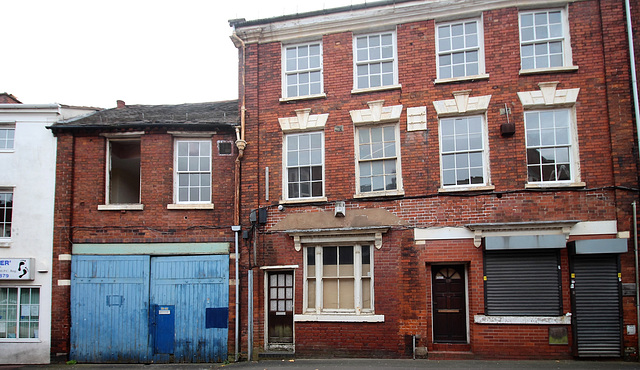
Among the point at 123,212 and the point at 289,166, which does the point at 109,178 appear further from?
the point at 289,166

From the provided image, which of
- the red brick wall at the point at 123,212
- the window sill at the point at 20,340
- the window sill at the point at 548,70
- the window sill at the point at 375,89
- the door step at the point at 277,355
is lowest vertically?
the door step at the point at 277,355

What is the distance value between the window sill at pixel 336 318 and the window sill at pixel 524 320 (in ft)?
7.59

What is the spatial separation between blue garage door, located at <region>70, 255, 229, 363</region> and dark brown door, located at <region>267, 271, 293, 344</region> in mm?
1172

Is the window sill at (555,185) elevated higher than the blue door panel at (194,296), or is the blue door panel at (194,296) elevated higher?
the window sill at (555,185)

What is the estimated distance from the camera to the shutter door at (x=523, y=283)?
35.0 feet

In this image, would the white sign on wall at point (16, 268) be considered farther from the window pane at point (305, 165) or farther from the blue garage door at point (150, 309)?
the window pane at point (305, 165)

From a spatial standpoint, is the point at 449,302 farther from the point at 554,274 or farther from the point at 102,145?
the point at 102,145

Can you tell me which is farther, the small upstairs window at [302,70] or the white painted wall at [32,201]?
the small upstairs window at [302,70]

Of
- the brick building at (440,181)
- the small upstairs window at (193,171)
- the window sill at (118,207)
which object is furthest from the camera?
the small upstairs window at (193,171)

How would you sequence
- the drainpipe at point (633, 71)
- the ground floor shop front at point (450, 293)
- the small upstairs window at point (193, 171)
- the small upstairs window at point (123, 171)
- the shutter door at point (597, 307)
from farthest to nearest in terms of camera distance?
the small upstairs window at point (123, 171), the small upstairs window at point (193, 171), the drainpipe at point (633, 71), the ground floor shop front at point (450, 293), the shutter door at point (597, 307)

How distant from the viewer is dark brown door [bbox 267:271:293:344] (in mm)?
12234

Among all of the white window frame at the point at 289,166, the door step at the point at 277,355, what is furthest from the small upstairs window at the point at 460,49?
the door step at the point at 277,355

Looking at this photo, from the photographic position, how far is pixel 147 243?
12.8 metres

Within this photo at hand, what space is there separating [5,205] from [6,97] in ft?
13.0
